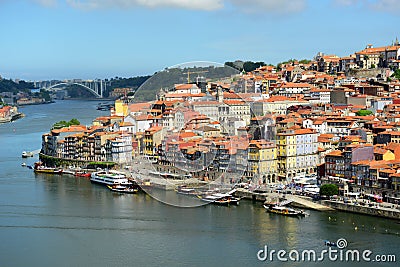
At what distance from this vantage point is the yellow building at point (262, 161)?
789cm

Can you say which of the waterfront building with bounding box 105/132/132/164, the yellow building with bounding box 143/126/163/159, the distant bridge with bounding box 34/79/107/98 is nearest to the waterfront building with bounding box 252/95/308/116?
the waterfront building with bounding box 105/132/132/164

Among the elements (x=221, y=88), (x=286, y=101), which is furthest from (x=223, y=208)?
(x=286, y=101)

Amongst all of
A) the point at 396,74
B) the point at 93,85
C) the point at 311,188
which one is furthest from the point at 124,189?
the point at 93,85

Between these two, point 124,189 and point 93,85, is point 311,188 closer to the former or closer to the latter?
point 124,189

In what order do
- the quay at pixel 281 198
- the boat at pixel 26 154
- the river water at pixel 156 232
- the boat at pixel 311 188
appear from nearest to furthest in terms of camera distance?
the river water at pixel 156 232 → the quay at pixel 281 198 → the boat at pixel 311 188 → the boat at pixel 26 154

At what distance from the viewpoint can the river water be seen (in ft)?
17.1

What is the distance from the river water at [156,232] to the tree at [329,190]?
37 cm

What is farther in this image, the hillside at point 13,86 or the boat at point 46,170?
the hillside at point 13,86

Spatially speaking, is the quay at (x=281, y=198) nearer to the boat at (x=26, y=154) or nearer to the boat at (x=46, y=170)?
the boat at (x=46, y=170)

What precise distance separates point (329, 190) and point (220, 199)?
1023 millimetres

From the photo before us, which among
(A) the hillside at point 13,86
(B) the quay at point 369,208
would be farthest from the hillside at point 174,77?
(A) the hillside at point 13,86

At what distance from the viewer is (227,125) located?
734 cm

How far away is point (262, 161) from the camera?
7973mm

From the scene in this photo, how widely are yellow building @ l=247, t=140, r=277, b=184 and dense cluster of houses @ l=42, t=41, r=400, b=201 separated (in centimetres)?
1
